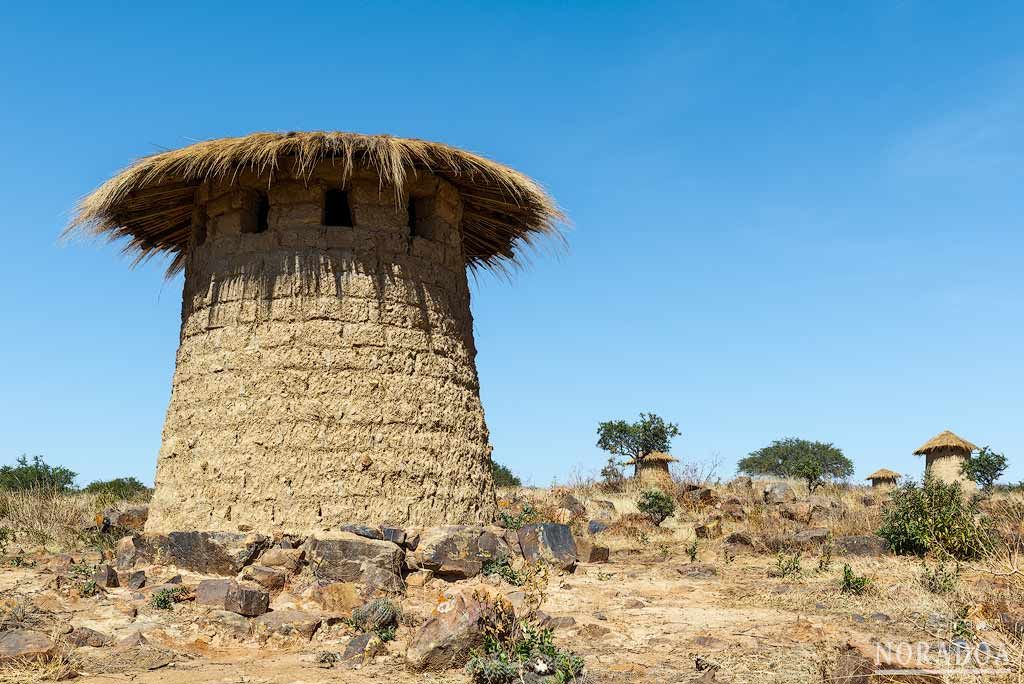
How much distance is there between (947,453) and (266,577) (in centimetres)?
2024

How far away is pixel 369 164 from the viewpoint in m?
7.01

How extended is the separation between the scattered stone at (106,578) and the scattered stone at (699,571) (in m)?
4.60

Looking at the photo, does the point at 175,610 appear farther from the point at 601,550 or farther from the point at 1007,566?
the point at 1007,566

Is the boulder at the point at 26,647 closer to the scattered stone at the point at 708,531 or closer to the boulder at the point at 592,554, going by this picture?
the boulder at the point at 592,554

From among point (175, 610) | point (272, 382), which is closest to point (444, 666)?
point (175, 610)

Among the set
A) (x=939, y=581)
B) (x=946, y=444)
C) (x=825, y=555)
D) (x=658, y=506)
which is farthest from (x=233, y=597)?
(x=946, y=444)

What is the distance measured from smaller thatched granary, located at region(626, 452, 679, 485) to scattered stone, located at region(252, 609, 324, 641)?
13330mm

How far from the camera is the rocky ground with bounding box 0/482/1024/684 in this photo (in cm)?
450

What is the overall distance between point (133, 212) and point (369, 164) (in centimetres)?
241

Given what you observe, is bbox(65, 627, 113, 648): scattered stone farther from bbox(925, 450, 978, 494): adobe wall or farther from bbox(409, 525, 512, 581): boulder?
bbox(925, 450, 978, 494): adobe wall

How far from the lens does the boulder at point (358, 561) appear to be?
597cm

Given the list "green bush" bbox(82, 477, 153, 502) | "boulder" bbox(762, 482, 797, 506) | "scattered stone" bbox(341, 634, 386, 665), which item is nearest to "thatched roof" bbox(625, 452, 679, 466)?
"boulder" bbox(762, 482, 797, 506)

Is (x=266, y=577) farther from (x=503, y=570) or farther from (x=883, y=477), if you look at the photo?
(x=883, y=477)

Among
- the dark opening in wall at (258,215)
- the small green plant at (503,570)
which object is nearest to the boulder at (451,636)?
the small green plant at (503,570)
